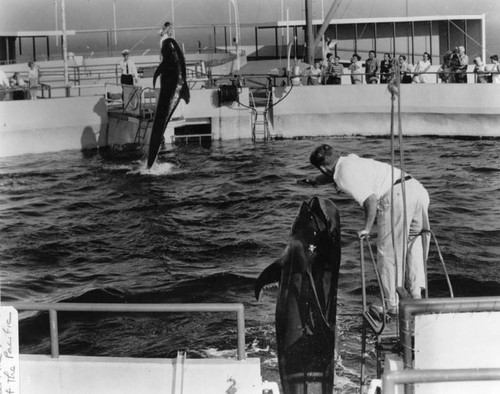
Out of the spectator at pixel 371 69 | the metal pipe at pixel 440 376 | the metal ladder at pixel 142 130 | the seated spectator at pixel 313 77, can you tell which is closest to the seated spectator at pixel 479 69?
the spectator at pixel 371 69

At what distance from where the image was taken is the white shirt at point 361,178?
7.27m

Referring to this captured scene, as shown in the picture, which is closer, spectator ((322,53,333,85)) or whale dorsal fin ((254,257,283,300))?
whale dorsal fin ((254,257,283,300))

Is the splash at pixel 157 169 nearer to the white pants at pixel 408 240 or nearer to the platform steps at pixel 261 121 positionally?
the platform steps at pixel 261 121

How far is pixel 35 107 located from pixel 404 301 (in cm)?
2286

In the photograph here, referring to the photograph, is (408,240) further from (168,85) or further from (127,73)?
(127,73)

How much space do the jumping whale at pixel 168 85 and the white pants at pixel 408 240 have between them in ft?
50.2

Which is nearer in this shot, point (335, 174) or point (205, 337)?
point (335, 174)

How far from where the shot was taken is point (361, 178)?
7297 millimetres

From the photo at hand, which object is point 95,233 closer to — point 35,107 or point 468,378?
point 35,107

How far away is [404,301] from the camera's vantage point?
503cm

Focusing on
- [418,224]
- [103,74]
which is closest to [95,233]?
[418,224]

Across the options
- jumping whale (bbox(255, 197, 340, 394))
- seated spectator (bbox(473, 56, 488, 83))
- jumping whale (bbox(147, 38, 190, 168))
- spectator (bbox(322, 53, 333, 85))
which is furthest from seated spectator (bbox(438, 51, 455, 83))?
jumping whale (bbox(255, 197, 340, 394))

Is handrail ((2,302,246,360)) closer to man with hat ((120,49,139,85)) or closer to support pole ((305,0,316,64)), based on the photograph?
man with hat ((120,49,139,85))

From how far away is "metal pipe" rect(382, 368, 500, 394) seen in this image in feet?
13.4
